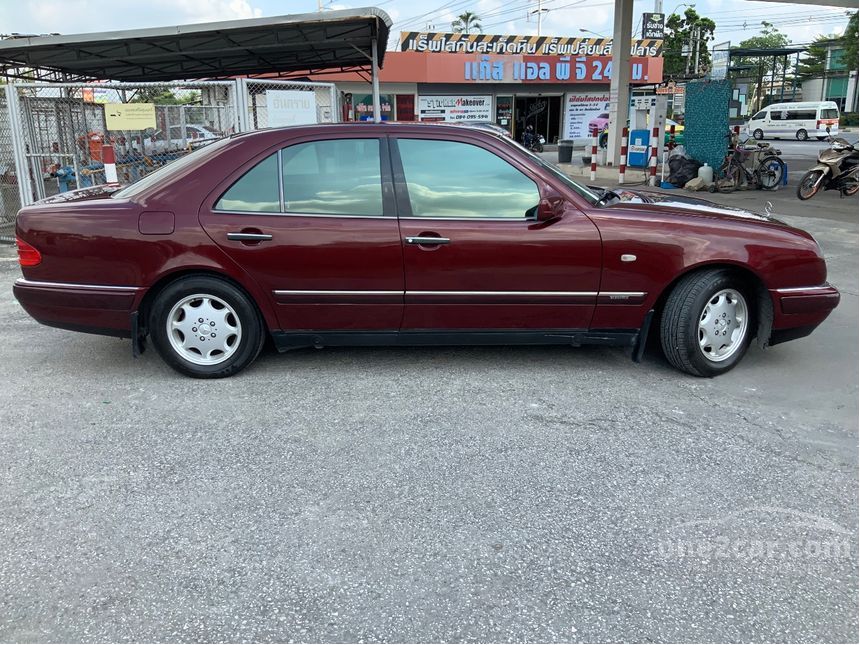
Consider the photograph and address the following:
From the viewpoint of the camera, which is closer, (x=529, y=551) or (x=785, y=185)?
(x=529, y=551)

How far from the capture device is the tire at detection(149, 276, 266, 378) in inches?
171

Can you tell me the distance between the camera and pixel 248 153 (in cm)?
436

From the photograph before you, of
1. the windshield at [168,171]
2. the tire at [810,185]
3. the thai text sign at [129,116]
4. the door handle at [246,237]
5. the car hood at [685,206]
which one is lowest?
the tire at [810,185]

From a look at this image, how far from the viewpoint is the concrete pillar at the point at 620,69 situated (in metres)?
18.9

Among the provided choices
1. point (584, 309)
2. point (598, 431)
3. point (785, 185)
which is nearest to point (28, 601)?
point (598, 431)

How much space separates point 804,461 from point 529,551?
65.4 inches

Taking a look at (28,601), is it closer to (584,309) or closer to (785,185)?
(584,309)

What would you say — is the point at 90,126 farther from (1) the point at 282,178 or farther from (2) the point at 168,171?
(1) the point at 282,178

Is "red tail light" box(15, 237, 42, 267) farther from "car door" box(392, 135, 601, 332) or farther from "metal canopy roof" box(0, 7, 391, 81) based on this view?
"metal canopy roof" box(0, 7, 391, 81)

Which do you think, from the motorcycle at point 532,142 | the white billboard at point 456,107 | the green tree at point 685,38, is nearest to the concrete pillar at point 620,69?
the motorcycle at point 532,142

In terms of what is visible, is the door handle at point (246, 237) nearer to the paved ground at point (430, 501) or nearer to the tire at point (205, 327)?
the tire at point (205, 327)

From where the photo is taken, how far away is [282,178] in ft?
14.3

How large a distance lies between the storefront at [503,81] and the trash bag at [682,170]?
56.8ft

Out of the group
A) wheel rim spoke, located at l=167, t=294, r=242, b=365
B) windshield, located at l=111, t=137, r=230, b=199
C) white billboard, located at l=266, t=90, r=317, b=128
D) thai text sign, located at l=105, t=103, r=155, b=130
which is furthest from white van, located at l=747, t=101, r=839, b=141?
wheel rim spoke, located at l=167, t=294, r=242, b=365
